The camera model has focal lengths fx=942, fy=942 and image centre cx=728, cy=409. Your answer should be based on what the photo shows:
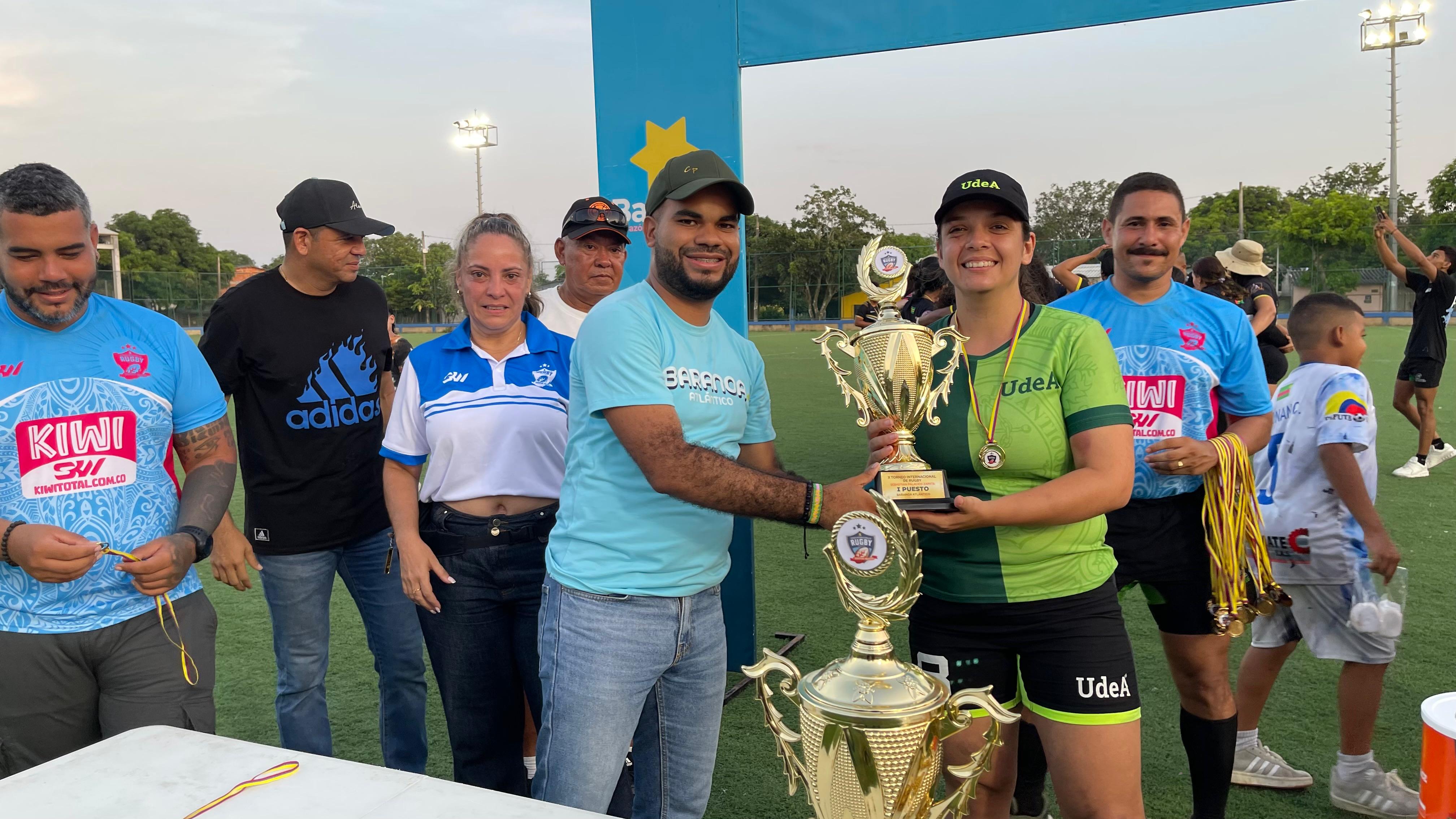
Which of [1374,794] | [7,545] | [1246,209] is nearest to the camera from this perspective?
[7,545]

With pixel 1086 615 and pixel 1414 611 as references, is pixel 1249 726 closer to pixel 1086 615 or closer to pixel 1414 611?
pixel 1086 615

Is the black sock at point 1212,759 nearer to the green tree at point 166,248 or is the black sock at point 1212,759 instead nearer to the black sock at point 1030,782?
the black sock at point 1030,782

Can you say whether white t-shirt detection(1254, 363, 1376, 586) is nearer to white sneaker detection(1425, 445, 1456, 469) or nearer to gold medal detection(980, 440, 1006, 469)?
gold medal detection(980, 440, 1006, 469)

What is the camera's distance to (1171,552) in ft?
8.38

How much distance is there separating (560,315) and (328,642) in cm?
133

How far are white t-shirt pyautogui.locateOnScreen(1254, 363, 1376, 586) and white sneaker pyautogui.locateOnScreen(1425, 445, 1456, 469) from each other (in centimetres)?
637

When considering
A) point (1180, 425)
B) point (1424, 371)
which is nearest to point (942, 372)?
point (1180, 425)

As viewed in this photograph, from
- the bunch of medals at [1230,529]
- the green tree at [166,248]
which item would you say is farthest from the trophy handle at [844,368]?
the green tree at [166,248]

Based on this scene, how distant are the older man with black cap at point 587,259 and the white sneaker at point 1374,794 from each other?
2.84 metres

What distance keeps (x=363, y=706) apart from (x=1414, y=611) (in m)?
4.92

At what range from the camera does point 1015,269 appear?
6.55 feet

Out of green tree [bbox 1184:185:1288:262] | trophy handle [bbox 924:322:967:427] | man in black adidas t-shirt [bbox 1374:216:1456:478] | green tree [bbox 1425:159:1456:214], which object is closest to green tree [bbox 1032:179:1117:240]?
green tree [bbox 1184:185:1288:262]

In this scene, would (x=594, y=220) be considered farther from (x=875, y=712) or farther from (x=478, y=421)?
(x=875, y=712)

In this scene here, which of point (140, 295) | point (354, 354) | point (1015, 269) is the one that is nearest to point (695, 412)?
point (1015, 269)
